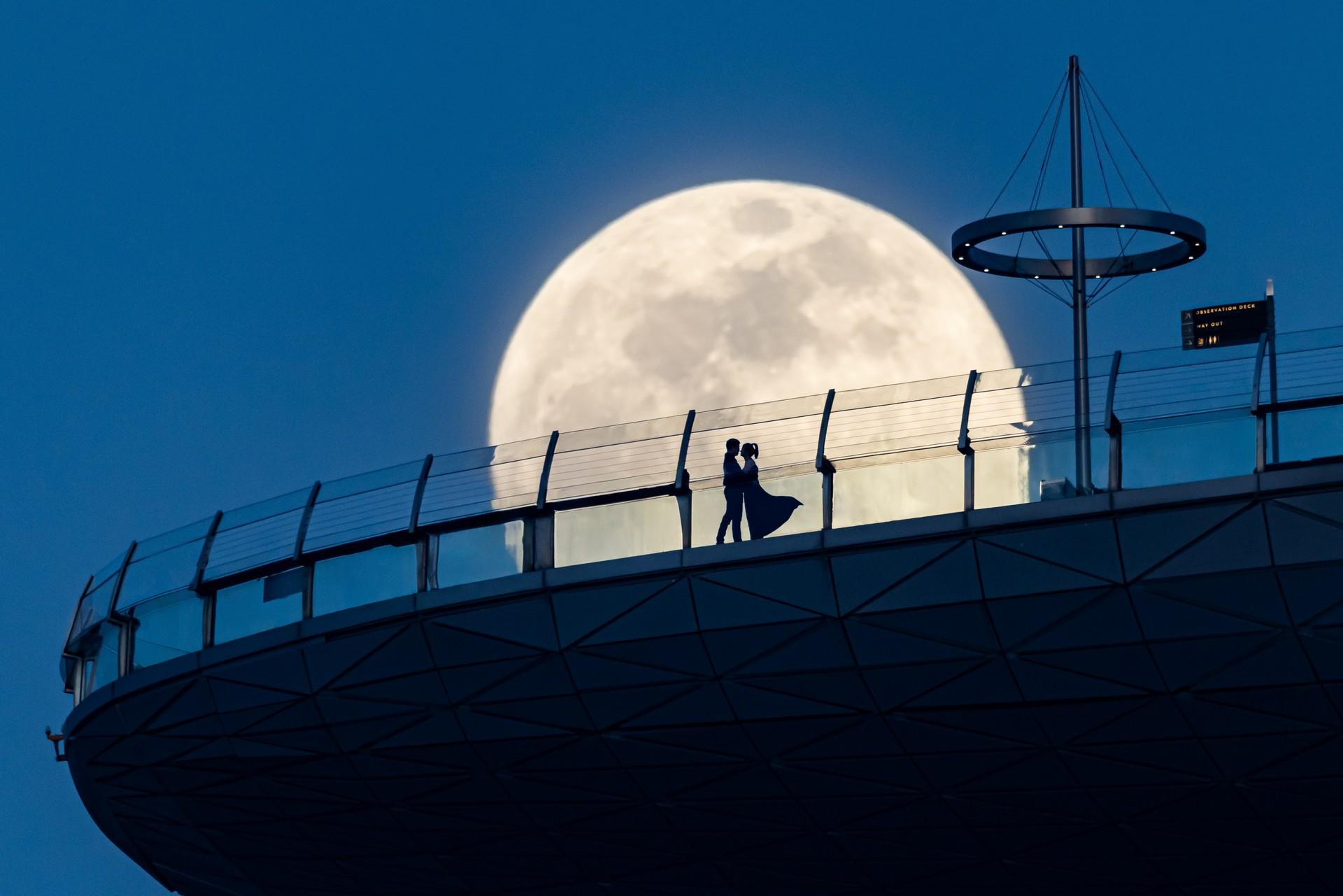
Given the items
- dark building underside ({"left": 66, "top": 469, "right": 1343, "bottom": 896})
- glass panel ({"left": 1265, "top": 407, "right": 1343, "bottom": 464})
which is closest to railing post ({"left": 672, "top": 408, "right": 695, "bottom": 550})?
dark building underside ({"left": 66, "top": 469, "right": 1343, "bottom": 896})

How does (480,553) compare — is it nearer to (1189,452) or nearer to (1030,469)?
(1030,469)

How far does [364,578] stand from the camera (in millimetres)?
34031

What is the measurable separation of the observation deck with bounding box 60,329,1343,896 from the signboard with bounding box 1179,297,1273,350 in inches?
79.9

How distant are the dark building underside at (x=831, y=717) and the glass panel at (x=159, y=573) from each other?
1594mm

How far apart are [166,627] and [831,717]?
12292mm

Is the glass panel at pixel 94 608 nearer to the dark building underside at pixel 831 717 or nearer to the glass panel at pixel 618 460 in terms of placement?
the dark building underside at pixel 831 717

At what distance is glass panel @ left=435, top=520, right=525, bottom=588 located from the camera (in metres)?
32.6

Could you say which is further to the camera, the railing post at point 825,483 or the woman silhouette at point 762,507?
the woman silhouette at point 762,507

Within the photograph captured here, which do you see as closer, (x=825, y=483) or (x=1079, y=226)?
(x=825, y=483)

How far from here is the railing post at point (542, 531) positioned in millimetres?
32219

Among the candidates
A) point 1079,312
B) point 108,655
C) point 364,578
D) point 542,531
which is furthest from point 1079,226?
point 108,655

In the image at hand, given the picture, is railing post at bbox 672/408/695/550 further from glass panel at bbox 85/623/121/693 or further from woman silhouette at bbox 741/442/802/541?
glass panel at bbox 85/623/121/693

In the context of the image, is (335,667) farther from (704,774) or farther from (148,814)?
(148,814)

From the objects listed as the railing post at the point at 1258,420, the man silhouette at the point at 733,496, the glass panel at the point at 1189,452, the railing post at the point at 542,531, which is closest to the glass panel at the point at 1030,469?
the glass panel at the point at 1189,452
